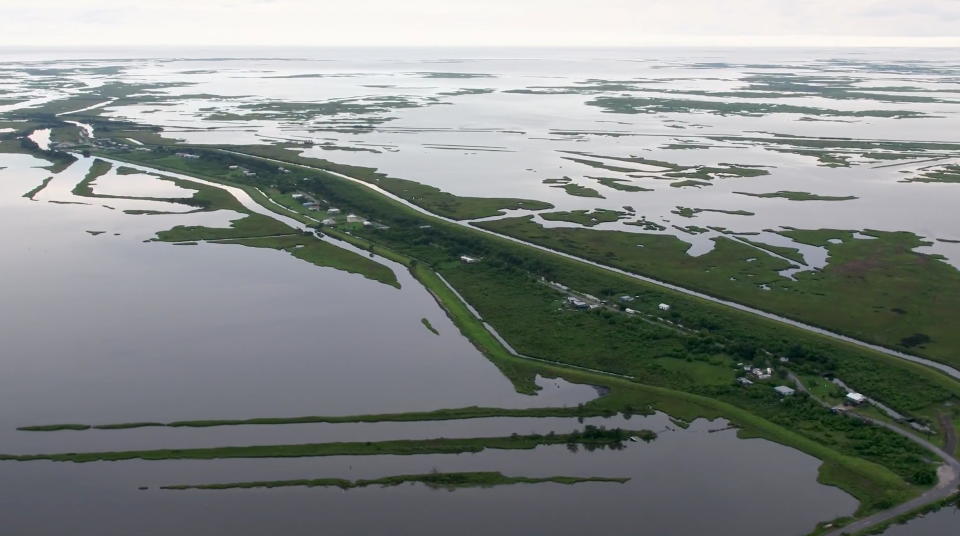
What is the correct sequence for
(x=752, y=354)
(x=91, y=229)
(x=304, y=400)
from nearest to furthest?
(x=304, y=400), (x=752, y=354), (x=91, y=229)

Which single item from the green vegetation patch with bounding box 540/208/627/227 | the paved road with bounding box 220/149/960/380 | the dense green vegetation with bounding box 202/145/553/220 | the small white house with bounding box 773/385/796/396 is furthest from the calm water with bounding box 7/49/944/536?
the paved road with bounding box 220/149/960/380

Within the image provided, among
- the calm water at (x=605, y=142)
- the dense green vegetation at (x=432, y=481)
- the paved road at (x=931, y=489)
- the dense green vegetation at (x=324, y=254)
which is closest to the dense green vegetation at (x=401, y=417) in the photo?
the dense green vegetation at (x=432, y=481)

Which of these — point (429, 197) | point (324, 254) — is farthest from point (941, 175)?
point (324, 254)

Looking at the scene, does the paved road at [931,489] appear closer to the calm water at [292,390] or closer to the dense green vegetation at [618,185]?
the calm water at [292,390]

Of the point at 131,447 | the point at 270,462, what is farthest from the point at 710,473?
the point at 131,447

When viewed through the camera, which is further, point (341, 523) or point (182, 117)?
point (182, 117)

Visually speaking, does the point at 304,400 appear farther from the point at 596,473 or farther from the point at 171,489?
the point at 596,473
